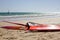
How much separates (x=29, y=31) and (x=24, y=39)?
1796 millimetres

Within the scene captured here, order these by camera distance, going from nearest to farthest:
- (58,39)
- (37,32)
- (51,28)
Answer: (58,39) < (37,32) < (51,28)

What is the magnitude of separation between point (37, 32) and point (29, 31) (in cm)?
45

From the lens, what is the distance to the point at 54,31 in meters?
7.89

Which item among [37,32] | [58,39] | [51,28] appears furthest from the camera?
[51,28]

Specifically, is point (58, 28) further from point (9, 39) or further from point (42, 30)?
point (9, 39)

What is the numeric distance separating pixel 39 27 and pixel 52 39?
2.37 m

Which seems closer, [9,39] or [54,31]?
[9,39]

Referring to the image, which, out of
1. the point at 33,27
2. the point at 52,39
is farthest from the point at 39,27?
the point at 52,39

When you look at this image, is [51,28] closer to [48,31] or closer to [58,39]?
[48,31]

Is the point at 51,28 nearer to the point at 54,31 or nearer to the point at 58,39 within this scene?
the point at 54,31

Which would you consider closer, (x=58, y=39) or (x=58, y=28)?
(x=58, y=39)

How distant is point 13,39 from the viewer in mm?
6027

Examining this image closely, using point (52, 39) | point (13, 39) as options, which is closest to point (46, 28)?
point (52, 39)

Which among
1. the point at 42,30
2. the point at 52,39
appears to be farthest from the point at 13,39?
the point at 42,30
